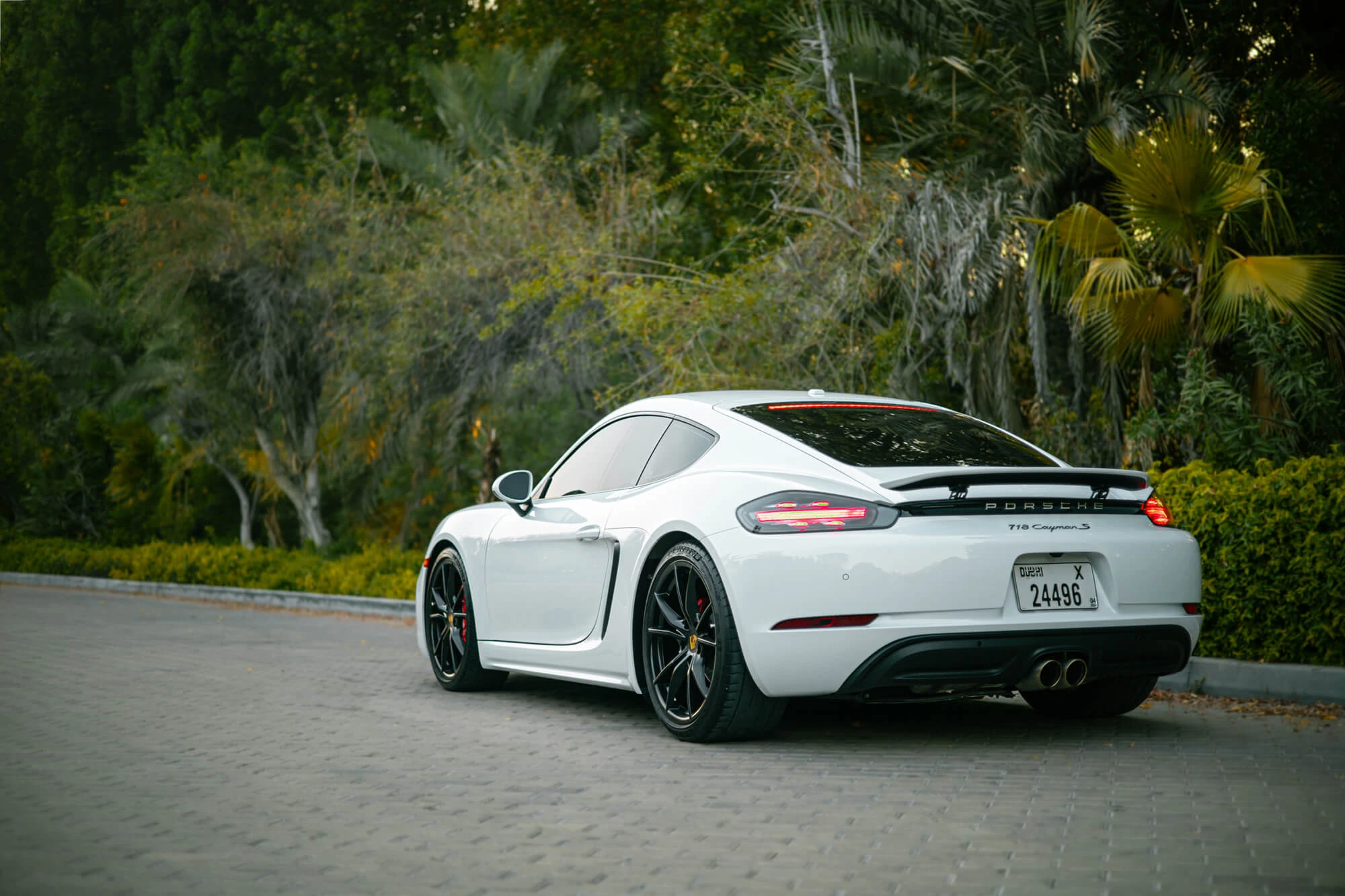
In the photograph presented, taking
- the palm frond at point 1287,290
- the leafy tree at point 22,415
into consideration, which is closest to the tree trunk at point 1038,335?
the palm frond at point 1287,290

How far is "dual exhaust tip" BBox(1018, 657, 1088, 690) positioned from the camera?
575 cm

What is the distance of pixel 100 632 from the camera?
40.5 feet

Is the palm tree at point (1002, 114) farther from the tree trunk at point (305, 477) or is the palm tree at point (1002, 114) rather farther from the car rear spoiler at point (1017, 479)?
the tree trunk at point (305, 477)

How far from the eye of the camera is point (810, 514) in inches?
224

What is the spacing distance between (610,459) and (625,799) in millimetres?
2512

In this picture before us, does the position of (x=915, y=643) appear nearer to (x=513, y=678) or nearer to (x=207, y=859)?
(x=207, y=859)

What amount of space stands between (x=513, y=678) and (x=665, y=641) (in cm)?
298

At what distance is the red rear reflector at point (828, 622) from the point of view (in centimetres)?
553

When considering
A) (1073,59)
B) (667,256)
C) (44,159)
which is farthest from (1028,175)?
(44,159)

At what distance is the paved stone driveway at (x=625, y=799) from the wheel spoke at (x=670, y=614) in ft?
1.71

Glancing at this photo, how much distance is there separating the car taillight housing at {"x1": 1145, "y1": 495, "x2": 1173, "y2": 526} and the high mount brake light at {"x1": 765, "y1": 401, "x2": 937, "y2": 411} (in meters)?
1.27

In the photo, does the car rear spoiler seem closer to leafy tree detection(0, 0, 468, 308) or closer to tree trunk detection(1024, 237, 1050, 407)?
tree trunk detection(1024, 237, 1050, 407)

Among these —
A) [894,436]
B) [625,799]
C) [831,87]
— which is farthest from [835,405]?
[831,87]

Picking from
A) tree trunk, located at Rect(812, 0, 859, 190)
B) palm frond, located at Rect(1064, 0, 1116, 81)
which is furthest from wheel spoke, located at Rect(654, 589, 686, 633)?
tree trunk, located at Rect(812, 0, 859, 190)
